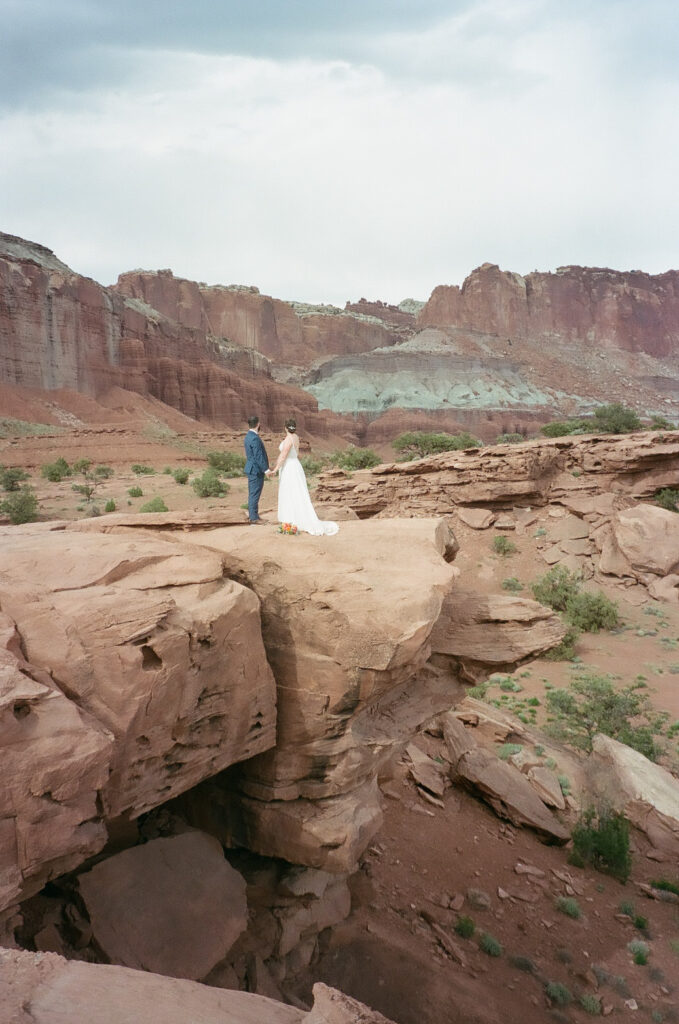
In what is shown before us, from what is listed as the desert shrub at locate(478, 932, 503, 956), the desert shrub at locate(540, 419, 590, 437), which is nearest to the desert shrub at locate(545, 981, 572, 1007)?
the desert shrub at locate(478, 932, 503, 956)

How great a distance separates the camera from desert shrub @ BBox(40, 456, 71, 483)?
98.3 ft

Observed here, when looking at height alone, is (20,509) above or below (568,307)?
below

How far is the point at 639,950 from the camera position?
6.08 metres

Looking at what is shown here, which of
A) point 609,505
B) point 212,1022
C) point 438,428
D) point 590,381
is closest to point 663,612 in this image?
point 609,505

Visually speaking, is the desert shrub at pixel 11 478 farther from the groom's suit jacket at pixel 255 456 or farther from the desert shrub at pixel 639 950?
the desert shrub at pixel 639 950

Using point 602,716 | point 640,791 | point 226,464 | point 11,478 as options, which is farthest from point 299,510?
point 226,464

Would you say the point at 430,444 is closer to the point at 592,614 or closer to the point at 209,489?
the point at 209,489

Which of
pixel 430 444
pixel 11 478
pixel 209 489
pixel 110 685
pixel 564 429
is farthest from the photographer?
pixel 430 444

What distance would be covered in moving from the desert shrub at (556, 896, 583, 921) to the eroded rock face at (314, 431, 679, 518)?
572 inches

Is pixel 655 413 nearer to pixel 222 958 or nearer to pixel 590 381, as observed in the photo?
pixel 590 381

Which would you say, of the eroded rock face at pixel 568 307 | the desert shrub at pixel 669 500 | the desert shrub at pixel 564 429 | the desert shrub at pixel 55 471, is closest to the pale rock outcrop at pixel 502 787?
the desert shrub at pixel 669 500

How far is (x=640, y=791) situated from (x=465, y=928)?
3583mm

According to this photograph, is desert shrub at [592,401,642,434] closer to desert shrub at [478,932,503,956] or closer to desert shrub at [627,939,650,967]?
desert shrub at [627,939,650,967]

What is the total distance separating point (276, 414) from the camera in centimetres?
6606
